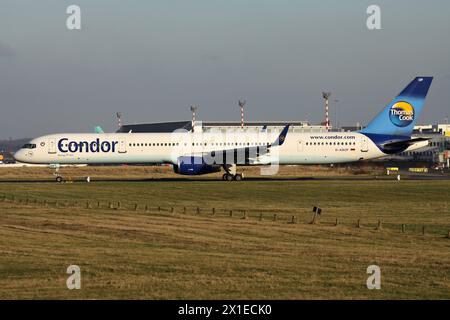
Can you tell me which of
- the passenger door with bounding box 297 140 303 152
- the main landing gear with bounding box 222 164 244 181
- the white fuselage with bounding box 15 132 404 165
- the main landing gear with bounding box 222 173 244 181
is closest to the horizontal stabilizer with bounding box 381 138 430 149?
the white fuselage with bounding box 15 132 404 165

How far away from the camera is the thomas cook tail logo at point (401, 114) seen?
73.7 meters

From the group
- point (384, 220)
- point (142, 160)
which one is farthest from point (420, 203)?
point (142, 160)

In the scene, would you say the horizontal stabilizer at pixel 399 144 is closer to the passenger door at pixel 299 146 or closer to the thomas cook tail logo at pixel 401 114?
the thomas cook tail logo at pixel 401 114

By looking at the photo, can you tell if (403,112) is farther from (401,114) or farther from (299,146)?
(299,146)

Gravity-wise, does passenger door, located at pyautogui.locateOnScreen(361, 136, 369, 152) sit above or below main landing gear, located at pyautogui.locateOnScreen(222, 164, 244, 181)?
above

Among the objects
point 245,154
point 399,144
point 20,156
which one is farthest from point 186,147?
point 399,144

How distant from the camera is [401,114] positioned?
7388 cm

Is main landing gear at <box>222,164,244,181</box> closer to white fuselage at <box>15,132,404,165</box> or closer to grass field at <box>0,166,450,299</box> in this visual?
white fuselage at <box>15,132,404,165</box>

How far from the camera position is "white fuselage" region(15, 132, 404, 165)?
7156cm

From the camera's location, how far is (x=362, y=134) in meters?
72.8

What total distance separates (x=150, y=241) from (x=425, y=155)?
11201cm

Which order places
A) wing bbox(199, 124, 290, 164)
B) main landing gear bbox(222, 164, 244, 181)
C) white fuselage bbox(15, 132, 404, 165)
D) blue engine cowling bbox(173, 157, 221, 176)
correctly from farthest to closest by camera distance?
white fuselage bbox(15, 132, 404, 165), wing bbox(199, 124, 290, 164), main landing gear bbox(222, 164, 244, 181), blue engine cowling bbox(173, 157, 221, 176)

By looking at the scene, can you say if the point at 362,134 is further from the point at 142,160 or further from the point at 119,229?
the point at 119,229

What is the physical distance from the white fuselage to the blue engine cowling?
2099mm
